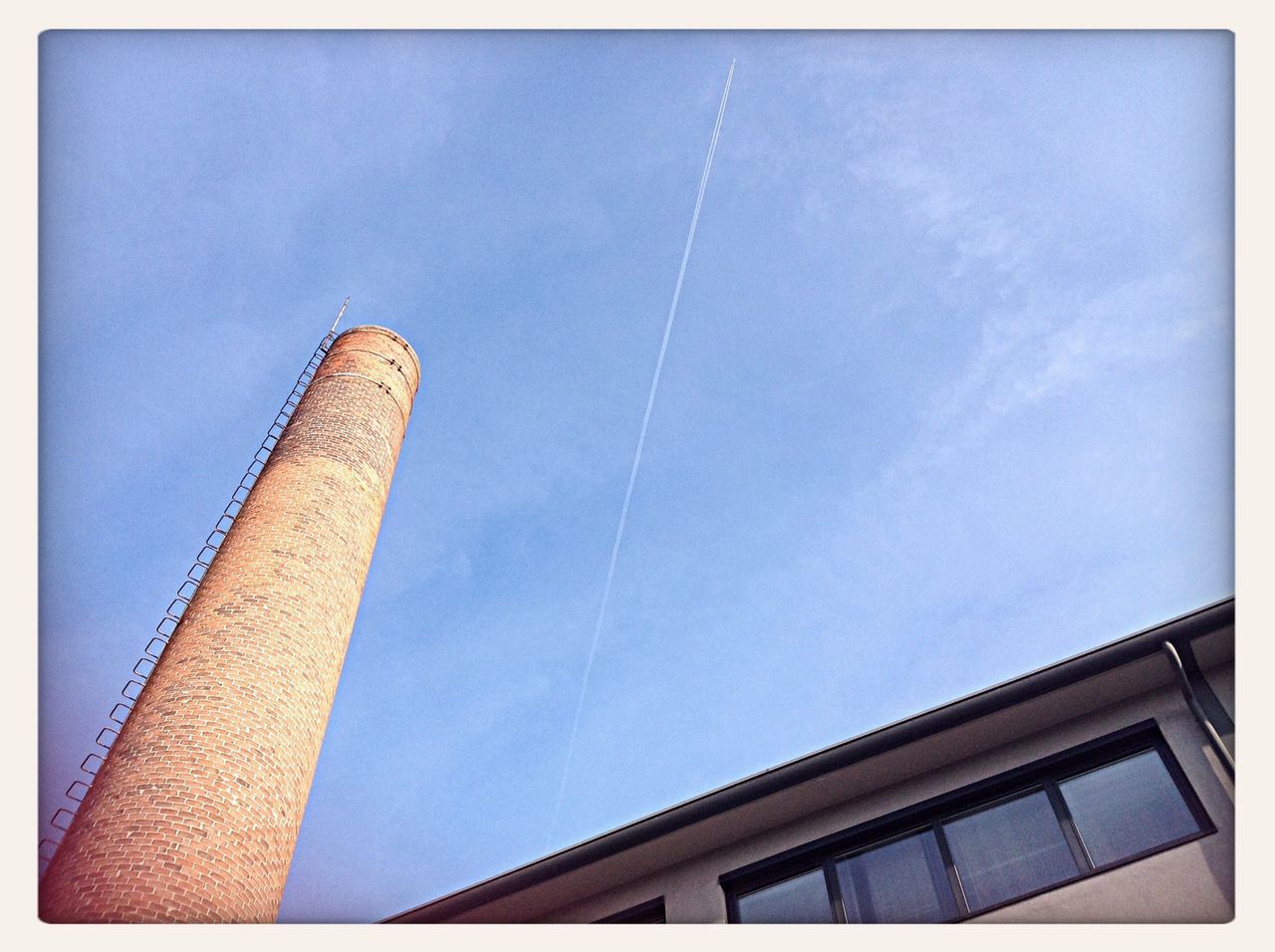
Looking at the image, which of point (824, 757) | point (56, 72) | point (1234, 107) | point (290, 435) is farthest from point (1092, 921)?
point (290, 435)

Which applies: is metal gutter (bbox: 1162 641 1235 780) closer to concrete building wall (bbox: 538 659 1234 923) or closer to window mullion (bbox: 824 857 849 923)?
concrete building wall (bbox: 538 659 1234 923)

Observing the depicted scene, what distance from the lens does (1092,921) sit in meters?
7.31

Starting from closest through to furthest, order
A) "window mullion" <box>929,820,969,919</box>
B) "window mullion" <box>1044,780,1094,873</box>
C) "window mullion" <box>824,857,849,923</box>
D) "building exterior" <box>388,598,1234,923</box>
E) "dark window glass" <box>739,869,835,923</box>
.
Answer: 1. "building exterior" <box>388,598,1234,923</box>
2. "window mullion" <box>1044,780,1094,873</box>
3. "window mullion" <box>929,820,969,919</box>
4. "window mullion" <box>824,857,849,923</box>
5. "dark window glass" <box>739,869,835,923</box>

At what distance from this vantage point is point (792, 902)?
8.84 m

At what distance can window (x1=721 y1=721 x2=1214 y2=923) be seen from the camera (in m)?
7.72

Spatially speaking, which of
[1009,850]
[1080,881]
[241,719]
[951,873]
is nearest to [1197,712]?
[1080,881]

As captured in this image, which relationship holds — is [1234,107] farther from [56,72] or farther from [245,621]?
[245,621]

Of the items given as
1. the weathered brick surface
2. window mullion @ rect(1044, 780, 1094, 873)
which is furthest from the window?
the weathered brick surface

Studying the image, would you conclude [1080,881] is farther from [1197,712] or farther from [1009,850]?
[1197,712]

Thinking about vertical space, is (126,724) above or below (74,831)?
above

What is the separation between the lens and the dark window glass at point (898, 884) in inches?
321

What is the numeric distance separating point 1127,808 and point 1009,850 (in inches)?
37.5

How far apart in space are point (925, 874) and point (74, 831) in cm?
751

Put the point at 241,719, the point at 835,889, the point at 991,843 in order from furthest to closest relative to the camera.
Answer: the point at 241,719 < the point at 835,889 < the point at 991,843
